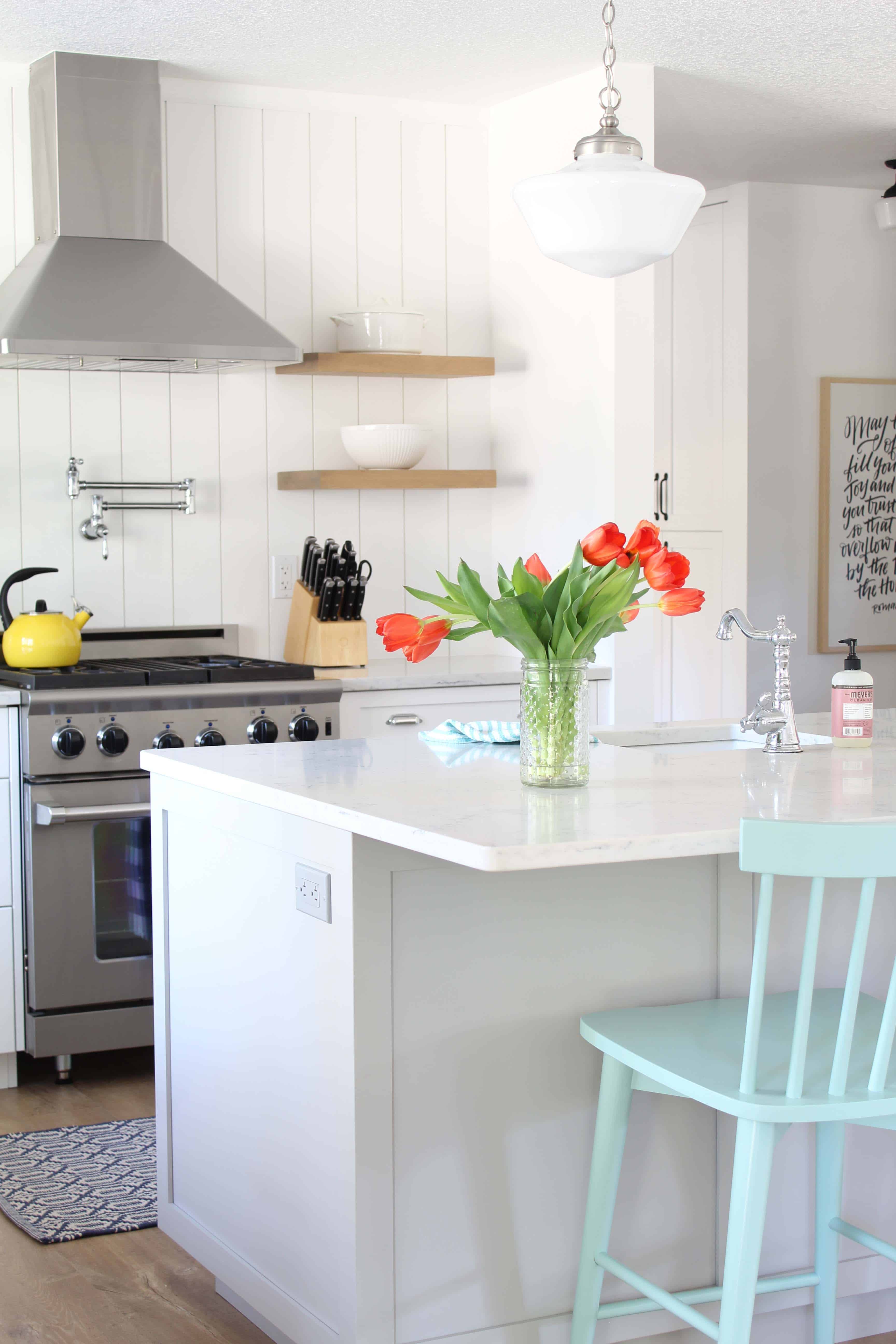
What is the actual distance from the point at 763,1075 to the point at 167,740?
2.13m

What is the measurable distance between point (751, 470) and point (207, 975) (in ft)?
12.3

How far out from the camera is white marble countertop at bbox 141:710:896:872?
1645 mm

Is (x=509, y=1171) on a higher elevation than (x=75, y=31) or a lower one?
lower

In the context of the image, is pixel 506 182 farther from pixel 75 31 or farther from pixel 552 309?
pixel 75 31

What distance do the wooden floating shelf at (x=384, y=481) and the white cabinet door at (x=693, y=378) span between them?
130cm

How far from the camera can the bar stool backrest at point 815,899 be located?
5.06ft

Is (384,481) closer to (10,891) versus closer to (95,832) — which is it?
(95,832)

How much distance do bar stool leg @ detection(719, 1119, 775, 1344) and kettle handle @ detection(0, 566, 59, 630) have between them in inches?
102

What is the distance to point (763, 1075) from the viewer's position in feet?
5.49

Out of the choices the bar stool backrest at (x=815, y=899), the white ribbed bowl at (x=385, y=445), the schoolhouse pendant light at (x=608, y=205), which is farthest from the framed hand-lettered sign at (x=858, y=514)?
the bar stool backrest at (x=815, y=899)

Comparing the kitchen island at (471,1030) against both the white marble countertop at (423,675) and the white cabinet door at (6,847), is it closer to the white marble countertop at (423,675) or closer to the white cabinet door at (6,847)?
the white cabinet door at (6,847)

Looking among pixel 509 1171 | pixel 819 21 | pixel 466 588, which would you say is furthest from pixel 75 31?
pixel 509 1171

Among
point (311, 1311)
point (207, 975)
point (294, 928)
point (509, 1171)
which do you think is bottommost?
point (311, 1311)

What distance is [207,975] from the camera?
2275mm
